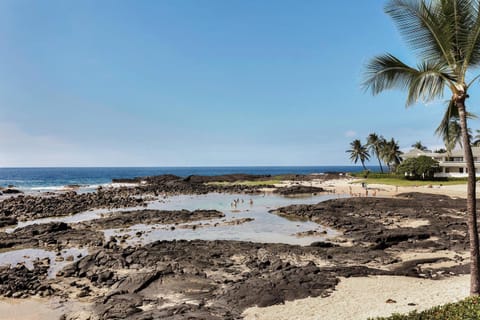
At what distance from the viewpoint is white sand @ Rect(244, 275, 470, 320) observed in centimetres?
991

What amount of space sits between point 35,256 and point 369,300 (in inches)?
759

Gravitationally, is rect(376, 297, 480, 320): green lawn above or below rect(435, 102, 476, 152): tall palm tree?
below

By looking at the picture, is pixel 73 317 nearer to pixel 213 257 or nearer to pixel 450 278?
pixel 213 257

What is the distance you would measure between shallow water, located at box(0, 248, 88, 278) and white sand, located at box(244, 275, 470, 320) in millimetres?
12213

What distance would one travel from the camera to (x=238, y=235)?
2441cm

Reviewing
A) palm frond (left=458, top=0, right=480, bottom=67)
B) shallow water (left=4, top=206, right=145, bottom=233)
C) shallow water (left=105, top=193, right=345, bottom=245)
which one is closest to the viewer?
palm frond (left=458, top=0, right=480, bottom=67)

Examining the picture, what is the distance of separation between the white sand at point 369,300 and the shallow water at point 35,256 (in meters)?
12.2

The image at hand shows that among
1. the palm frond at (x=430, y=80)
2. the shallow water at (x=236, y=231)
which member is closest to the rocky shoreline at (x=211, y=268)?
the shallow water at (x=236, y=231)

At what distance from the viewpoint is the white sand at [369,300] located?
9.91 metres

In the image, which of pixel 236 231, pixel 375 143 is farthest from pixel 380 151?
pixel 236 231

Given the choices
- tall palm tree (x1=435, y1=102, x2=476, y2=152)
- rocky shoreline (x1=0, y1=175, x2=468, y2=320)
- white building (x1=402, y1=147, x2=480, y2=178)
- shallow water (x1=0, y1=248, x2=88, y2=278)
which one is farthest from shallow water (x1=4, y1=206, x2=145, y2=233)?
white building (x1=402, y1=147, x2=480, y2=178)

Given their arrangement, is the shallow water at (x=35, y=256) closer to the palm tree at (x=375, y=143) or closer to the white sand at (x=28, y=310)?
the white sand at (x=28, y=310)

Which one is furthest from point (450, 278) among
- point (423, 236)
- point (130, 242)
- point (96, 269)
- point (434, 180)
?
point (434, 180)

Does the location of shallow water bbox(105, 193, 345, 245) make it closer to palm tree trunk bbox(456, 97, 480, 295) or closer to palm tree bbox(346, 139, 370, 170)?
palm tree trunk bbox(456, 97, 480, 295)
